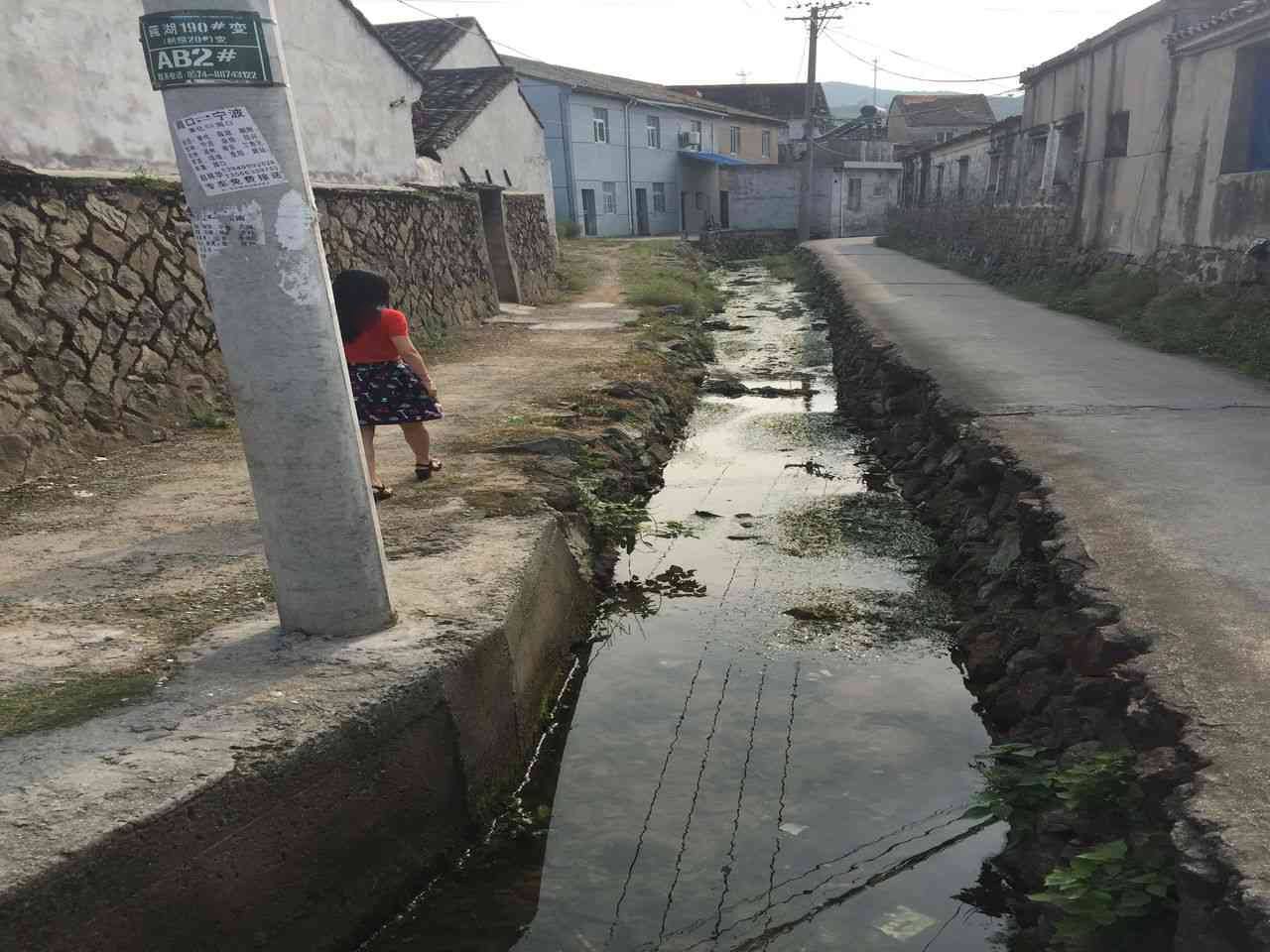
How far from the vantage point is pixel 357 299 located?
17.8 ft

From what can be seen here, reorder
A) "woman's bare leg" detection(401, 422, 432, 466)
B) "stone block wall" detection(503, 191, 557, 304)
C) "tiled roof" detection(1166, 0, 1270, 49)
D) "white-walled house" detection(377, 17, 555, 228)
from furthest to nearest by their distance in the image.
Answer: "stone block wall" detection(503, 191, 557, 304) < "white-walled house" detection(377, 17, 555, 228) < "tiled roof" detection(1166, 0, 1270, 49) < "woman's bare leg" detection(401, 422, 432, 466)

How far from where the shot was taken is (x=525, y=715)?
434 cm

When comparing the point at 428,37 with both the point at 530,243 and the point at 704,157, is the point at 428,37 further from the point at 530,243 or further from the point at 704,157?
the point at 704,157

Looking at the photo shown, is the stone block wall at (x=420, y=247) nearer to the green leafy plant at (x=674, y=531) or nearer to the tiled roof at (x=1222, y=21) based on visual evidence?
the green leafy plant at (x=674, y=531)

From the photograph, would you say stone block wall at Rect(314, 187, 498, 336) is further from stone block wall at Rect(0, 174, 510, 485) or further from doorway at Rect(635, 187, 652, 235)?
doorway at Rect(635, 187, 652, 235)

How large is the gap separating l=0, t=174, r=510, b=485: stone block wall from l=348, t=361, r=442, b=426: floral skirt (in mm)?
2391

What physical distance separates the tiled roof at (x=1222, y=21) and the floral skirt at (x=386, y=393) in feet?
34.5

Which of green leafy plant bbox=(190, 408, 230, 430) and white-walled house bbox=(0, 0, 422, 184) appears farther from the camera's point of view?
green leafy plant bbox=(190, 408, 230, 430)

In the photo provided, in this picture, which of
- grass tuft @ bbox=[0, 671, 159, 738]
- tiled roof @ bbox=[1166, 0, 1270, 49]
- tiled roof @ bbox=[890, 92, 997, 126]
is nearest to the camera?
grass tuft @ bbox=[0, 671, 159, 738]

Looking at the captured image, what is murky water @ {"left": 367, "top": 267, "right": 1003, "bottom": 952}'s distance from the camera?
3395 millimetres

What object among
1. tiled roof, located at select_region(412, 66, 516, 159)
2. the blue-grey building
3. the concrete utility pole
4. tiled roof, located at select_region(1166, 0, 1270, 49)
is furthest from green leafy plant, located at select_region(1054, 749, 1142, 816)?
the blue-grey building

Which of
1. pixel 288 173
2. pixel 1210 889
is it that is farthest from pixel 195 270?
pixel 1210 889

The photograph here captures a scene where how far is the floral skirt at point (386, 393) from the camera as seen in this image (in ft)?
18.6

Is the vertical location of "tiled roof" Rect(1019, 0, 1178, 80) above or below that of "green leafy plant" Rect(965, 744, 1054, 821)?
above
